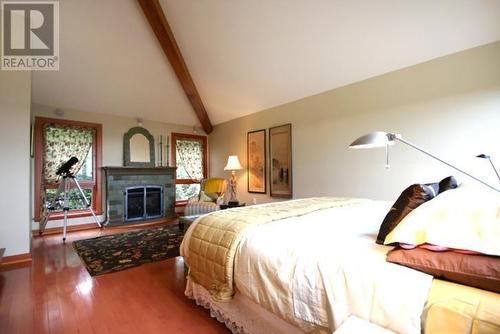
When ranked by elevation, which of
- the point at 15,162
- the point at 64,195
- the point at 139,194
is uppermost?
the point at 15,162

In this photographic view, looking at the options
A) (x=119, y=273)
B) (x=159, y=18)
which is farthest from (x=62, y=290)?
(x=159, y=18)

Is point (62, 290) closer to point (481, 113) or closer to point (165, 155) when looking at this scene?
point (165, 155)

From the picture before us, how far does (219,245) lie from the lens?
5.19 ft

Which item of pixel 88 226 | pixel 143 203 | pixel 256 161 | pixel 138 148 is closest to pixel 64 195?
pixel 88 226

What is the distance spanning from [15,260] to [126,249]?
116cm

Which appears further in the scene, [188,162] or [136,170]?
[188,162]

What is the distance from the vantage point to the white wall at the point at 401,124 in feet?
8.69

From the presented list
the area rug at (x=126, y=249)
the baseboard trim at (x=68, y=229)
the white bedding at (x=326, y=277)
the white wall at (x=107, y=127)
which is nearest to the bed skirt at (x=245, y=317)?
the white bedding at (x=326, y=277)

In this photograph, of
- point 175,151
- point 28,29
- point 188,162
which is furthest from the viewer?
point 188,162

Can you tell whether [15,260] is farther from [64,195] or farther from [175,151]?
[175,151]

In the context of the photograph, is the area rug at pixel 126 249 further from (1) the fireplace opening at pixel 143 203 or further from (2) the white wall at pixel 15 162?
(1) the fireplace opening at pixel 143 203

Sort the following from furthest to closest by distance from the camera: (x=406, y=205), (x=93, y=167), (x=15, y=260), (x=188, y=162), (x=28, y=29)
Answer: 1. (x=188, y=162)
2. (x=93, y=167)
3. (x=28, y=29)
4. (x=15, y=260)
5. (x=406, y=205)

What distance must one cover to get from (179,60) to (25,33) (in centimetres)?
218

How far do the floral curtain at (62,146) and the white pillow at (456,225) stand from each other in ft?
18.1
